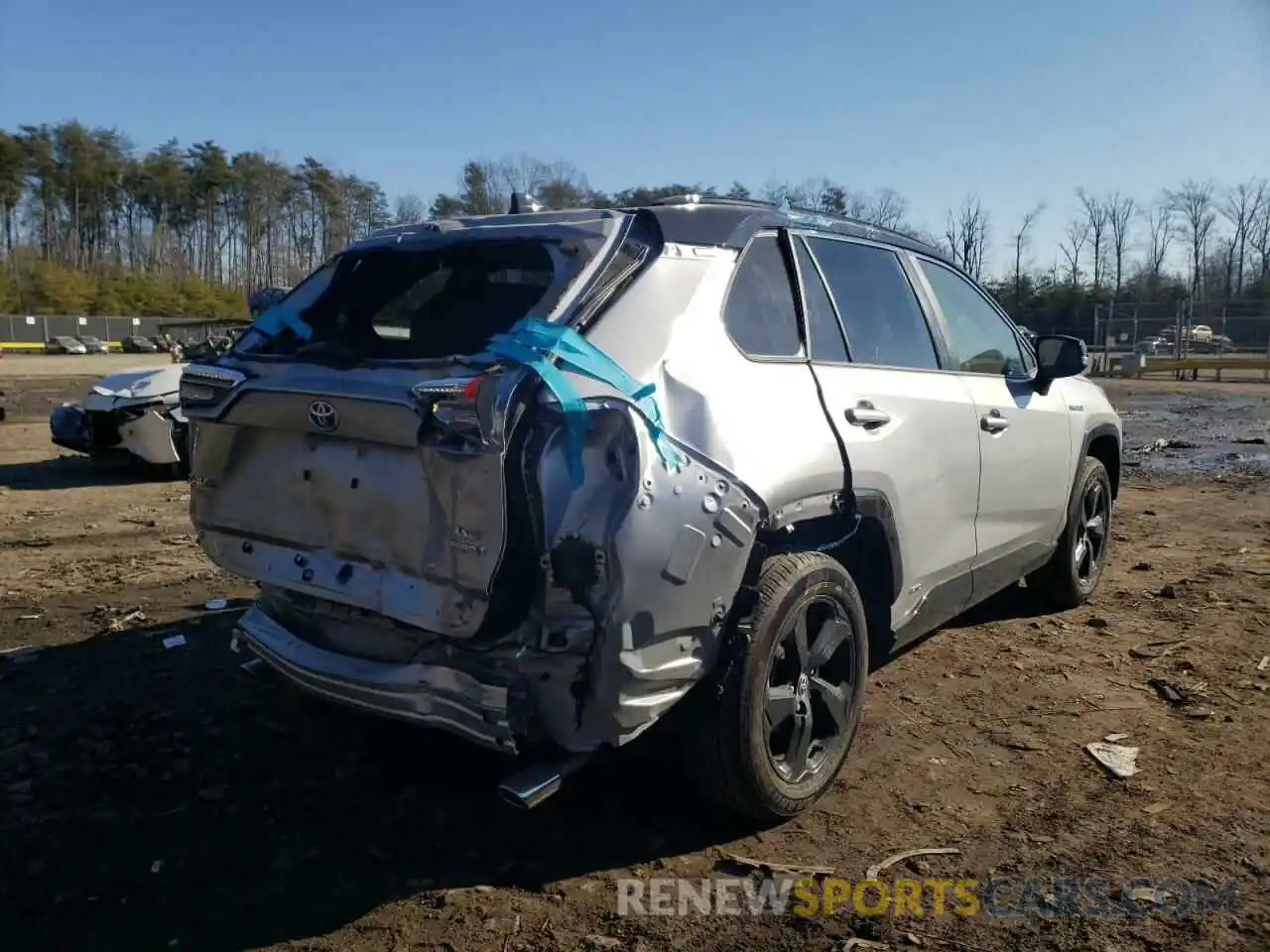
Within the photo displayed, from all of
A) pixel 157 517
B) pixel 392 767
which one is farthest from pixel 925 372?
pixel 157 517

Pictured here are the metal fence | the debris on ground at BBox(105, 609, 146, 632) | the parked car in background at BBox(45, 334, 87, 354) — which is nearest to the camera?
the debris on ground at BBox(105, 609, 146, 632)

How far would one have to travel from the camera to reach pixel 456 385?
2.60m

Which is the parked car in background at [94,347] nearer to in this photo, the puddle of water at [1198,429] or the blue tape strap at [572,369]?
the puddle of water at [1198,429]

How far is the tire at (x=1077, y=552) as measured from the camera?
216 inches

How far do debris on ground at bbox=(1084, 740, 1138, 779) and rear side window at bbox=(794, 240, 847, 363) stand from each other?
1.81 m

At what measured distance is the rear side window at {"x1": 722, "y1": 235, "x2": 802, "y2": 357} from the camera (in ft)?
10.4

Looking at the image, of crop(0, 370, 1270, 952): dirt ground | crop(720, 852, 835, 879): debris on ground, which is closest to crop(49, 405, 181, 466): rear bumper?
crop(0, 370, 1270, 952): dirt ground

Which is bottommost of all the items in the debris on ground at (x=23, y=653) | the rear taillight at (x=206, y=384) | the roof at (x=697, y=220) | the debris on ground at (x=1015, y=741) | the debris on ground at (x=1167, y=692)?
the debris on ground at (x=1015, y=741)

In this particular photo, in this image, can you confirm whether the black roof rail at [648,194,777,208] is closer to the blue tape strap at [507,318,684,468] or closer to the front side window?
the blue tape strap at [507,318,684,468]

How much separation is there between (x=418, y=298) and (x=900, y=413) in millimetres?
1870

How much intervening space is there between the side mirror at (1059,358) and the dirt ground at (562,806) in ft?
4.52

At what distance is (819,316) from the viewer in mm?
3578

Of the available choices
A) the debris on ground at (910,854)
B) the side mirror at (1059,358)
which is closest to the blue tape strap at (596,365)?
the debris on ground at (910,854)

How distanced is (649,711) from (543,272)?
163cm
